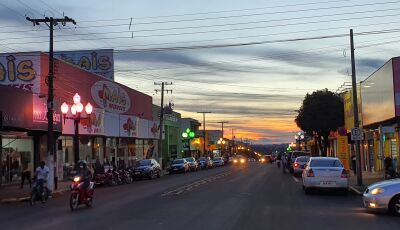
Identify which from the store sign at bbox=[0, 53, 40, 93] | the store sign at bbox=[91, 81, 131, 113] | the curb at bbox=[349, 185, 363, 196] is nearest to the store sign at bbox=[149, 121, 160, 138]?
the store sign at bbox=[91, 81, 131, 113]

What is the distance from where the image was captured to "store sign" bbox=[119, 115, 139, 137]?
171 ft

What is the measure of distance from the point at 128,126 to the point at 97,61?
6.69 m

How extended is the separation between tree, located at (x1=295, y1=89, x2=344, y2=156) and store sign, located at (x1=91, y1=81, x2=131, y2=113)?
20.0 metres

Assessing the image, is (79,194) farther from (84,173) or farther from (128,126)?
(128,126)

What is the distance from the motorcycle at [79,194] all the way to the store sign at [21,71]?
1682 cm

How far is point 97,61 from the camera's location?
5178 cm

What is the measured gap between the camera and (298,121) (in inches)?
2611

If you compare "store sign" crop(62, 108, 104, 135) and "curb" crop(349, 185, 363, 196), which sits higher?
"store sign" crop(62, 108, 104, 135)

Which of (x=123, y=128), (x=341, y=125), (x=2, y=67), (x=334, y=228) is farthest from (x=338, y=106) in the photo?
(x=334, y=228)

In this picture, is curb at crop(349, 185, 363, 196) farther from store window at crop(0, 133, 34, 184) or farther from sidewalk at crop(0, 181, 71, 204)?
store window at crop(0, 133, 34, 184)

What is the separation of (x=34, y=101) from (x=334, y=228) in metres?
22.3

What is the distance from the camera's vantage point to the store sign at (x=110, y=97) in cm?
4653

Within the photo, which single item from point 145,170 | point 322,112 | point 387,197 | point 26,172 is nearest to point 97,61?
point 145,170

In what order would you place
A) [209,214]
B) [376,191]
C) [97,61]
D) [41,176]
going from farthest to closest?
[97,61]
[41,176]
[209,214]
[376,191]
